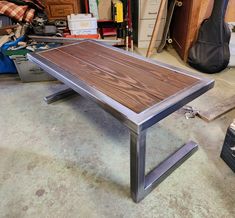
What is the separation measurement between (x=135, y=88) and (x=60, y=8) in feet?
7.49

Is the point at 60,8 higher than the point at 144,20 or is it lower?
higher

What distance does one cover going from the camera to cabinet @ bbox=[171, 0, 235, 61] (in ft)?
7.45

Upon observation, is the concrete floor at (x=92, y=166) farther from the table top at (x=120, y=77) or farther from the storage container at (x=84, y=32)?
the storage container at (x=84, y=32)

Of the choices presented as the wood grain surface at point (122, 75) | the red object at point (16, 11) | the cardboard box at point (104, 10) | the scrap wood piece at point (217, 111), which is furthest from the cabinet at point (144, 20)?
the scrap wood piece at point (217, 111)

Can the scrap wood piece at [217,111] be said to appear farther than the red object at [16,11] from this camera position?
No

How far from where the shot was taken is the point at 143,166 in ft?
3.30

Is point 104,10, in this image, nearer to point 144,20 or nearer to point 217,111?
point 144,20

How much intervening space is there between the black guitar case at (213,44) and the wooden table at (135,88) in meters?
1.21

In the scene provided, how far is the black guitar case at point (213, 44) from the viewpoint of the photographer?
84.9 inches

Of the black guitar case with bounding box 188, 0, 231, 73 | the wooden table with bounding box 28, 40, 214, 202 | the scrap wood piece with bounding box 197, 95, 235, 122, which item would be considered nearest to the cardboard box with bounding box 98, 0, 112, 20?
the black guitar case with bounding box 188, 0, 231, 73

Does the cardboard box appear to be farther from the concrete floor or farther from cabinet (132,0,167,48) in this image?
the concrete floor

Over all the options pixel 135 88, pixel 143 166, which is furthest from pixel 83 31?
pixel 143 166

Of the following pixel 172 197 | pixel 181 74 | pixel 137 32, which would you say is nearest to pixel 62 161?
pixel 172 197

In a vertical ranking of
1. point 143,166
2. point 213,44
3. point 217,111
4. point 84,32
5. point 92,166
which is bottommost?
point 92,166
